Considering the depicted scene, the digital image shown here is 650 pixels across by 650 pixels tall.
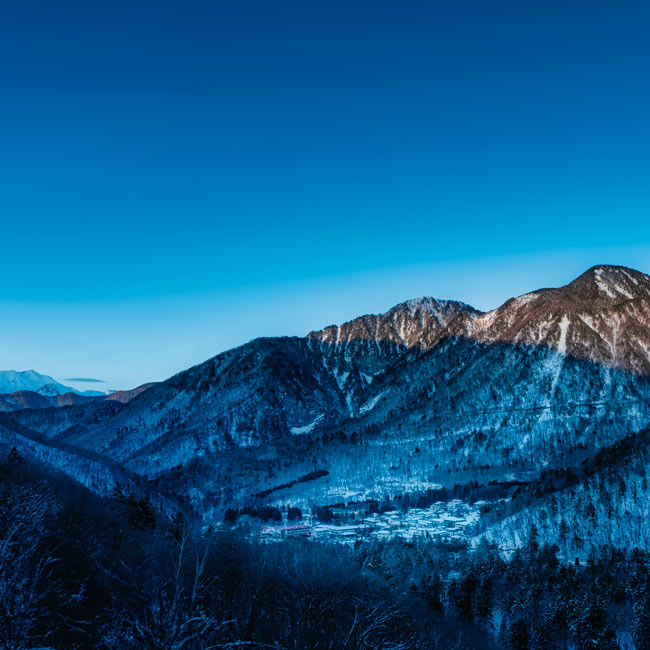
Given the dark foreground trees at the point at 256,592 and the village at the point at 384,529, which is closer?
the dark foreground trees at the point at 256,592

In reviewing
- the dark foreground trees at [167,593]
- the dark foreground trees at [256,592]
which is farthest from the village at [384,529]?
the dark foreground trees at [167,593]

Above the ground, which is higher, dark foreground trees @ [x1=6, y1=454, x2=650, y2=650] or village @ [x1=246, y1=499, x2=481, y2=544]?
dark foreground trees @ [x1=6, y1=454, x2=650, y2=650]

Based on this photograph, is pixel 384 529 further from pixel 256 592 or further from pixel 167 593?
pixel 167 593

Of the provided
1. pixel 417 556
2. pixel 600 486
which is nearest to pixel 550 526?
pixel 600 486

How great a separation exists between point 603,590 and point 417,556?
47.4 metres

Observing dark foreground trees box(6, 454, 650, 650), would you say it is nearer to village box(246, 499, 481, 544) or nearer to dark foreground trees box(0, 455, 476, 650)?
dark foreground trees box(0, 455, 476, 650)

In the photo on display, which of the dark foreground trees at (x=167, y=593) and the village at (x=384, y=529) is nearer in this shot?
the dark foreground trees at (x=167, y=593)

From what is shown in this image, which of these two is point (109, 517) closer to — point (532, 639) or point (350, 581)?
point (350, 581)

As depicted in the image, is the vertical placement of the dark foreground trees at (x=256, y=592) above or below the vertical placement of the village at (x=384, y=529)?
above

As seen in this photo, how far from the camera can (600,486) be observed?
15200 cm

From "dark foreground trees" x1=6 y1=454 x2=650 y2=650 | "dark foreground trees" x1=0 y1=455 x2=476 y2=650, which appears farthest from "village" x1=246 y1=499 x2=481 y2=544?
"dark foreground trees" x1=0 y1=455 x2=476 y2=650

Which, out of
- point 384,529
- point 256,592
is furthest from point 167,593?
point 384,529

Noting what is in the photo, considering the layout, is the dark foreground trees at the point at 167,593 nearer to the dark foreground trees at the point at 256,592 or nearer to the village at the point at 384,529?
the dark foreground trees at the point at 256,592

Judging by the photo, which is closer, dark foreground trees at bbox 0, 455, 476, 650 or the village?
dark foreground trees at bbox 0, 455, 476, 650
